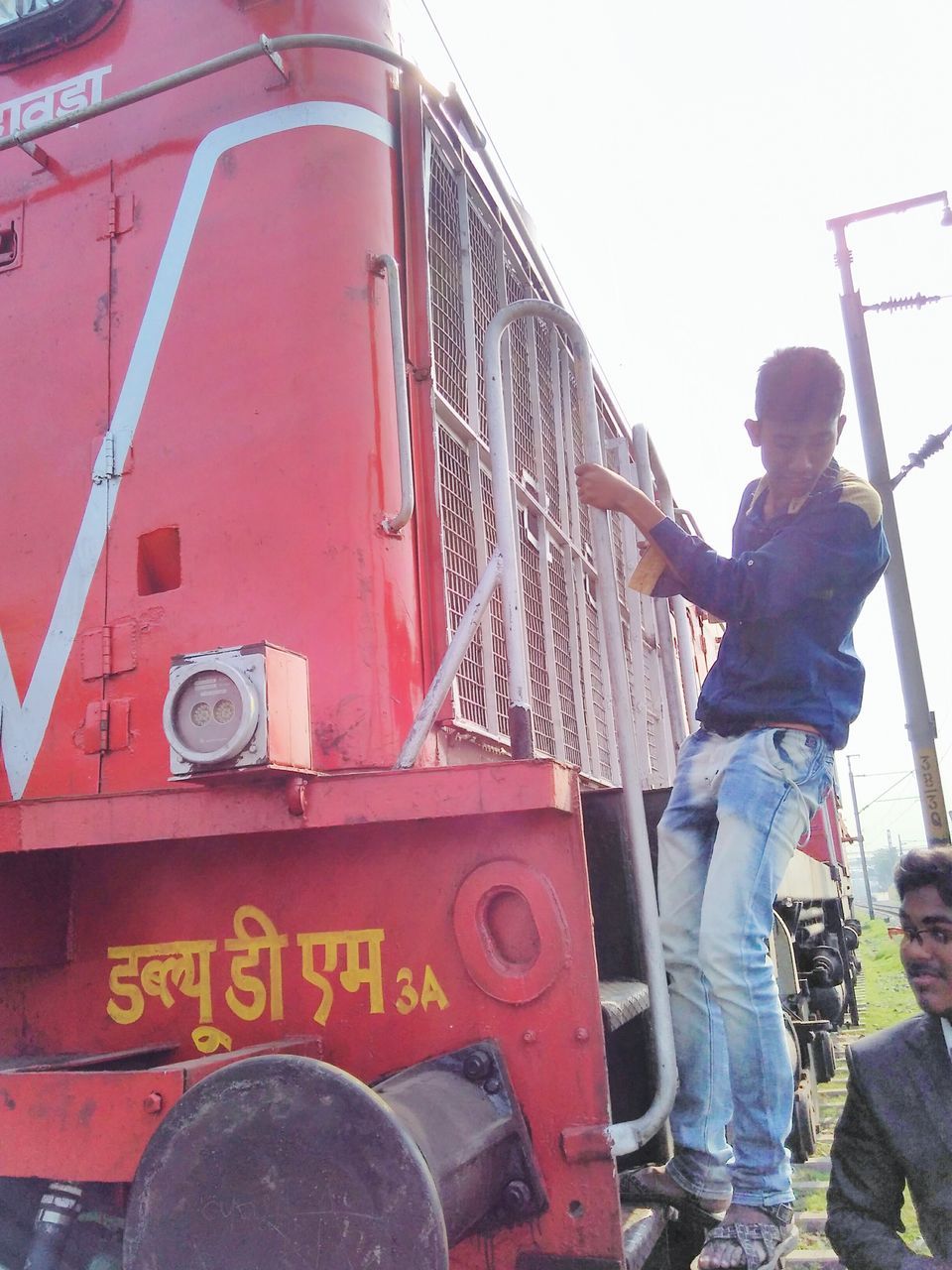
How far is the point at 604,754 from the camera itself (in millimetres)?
4031

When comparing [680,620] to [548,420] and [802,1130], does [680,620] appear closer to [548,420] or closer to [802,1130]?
[548,420]

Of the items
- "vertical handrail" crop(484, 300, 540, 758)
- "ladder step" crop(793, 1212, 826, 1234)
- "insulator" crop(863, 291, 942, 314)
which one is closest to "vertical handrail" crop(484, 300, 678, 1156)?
"vertical handrail" crop(484, 300, 540, 758)

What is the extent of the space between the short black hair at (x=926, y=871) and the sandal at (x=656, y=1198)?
0.77 meters

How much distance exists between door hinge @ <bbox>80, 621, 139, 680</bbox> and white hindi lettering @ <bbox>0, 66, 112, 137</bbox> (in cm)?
144

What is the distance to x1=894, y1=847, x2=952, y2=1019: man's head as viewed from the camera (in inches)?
85.4

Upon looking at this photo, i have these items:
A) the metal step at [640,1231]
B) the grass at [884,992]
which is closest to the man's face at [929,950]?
the metal step at [640,1231]

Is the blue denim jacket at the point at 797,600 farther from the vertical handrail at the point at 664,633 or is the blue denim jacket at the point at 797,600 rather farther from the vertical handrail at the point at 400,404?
the vertical handrail at the point at 664,633

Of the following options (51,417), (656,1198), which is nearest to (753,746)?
(656,1198)

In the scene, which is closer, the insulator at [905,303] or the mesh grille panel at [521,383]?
the mesh grille panel at [521,383]

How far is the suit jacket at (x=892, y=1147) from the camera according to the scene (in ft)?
6.78

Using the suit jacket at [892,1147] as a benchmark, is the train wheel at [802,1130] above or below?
below

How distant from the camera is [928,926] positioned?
221cm

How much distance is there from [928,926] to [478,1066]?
102 cm

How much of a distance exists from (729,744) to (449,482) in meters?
1.05
